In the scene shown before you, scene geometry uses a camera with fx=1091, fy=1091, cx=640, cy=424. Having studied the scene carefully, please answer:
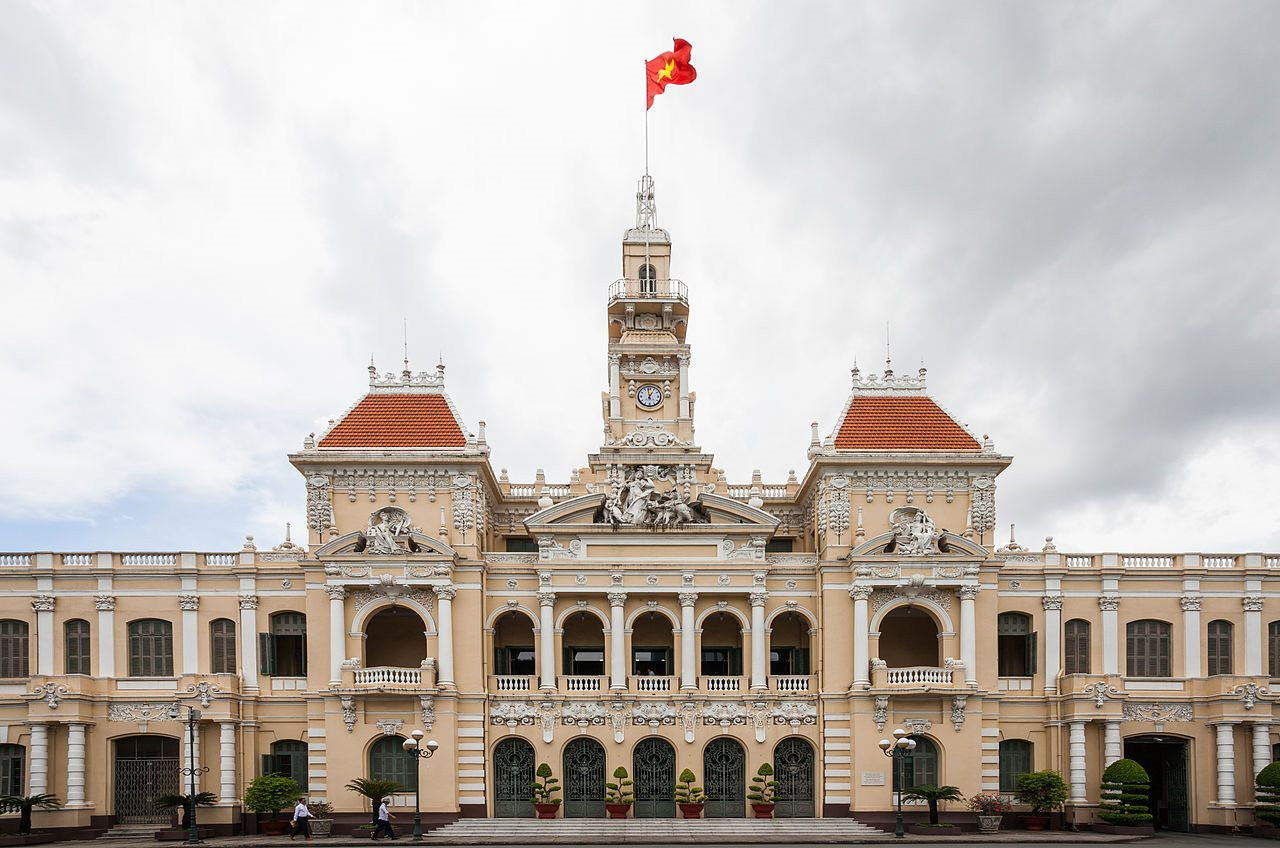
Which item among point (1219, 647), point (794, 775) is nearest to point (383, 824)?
point (794, 775)

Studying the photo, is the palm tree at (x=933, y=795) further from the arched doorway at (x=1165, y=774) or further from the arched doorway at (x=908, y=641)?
the arched doorway at (x=1165, y=774)

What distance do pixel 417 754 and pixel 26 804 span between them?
1580 centimetres

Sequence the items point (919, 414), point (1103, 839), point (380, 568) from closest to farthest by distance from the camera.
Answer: point (1103, 839) → point (380, 568) → point (919, 414)

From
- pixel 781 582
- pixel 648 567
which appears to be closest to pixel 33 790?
pixel 648 567

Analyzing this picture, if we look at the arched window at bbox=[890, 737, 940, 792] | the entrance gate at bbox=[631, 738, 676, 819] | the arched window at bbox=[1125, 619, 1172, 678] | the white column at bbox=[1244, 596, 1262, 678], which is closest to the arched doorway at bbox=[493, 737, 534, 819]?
the entrance gate at bbox=[631, 738, 676, 819]

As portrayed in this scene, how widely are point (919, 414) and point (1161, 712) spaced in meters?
16.4

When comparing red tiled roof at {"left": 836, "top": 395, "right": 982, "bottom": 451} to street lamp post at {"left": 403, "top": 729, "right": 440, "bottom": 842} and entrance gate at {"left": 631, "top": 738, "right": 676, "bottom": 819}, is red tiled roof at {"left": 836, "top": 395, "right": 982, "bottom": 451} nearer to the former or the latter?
entrance gate at {"left": 631, "top": 738, "right": 676, "bottom": 819}

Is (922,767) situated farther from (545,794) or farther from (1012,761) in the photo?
(545,794)

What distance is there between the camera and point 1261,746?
45.6 meters

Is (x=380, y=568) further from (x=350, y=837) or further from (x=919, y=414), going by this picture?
(x=919, y=414)

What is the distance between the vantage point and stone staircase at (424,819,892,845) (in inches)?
1578

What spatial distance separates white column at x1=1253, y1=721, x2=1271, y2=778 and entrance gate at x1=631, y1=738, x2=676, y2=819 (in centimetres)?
2433

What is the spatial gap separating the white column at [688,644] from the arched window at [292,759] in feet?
54.1

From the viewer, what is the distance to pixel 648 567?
47.1 meters
